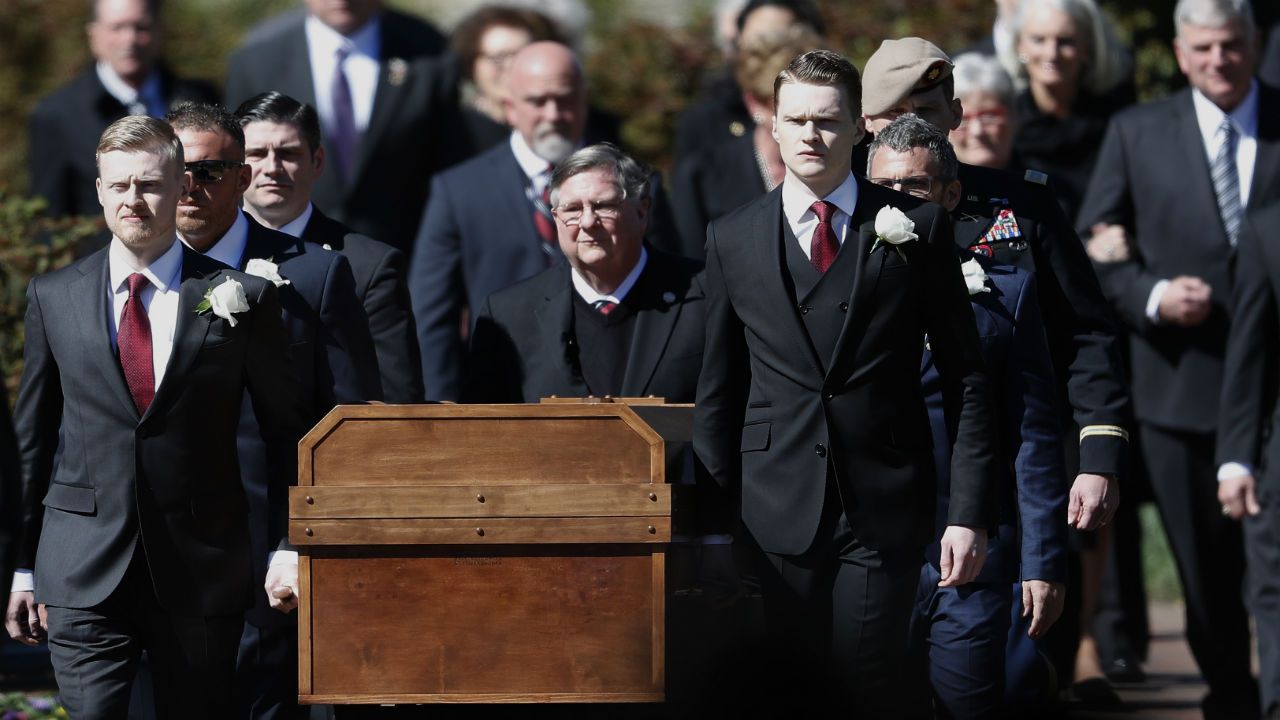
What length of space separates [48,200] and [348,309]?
3746 mm

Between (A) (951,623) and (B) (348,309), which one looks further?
(B) (348,309)

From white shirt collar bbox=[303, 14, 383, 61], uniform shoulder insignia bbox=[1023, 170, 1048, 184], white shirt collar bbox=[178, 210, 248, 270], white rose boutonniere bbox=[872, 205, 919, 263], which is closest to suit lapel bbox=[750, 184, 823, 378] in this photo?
white rose boutonniere bbox=[872, 205, 919, 263]

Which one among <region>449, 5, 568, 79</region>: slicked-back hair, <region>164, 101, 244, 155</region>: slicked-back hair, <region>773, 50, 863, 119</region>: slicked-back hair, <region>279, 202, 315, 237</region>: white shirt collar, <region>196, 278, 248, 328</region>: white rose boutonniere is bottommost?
<region>196, 278, 248, 328</region>: white rose boutonniere

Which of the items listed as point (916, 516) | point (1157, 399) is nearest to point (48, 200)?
point (1157, 399)

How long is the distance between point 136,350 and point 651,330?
1.76 meters

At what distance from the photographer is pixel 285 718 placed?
21.0 feet

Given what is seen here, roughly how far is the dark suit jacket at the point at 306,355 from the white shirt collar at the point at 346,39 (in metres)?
3.16

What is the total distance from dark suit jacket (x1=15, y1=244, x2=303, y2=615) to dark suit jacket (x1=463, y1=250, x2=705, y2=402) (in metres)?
1.25

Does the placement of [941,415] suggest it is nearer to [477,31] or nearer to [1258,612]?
[1258,612]

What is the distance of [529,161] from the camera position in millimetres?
8578

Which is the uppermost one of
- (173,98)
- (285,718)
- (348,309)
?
(173,98)

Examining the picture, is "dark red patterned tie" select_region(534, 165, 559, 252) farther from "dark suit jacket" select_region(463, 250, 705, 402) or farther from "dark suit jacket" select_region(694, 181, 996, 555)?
"dark suit jacket" select_region(694, 181, 996, 555)

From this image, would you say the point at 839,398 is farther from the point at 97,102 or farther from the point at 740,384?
the point at 97,102

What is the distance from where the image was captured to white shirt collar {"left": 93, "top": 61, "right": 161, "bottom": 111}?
9.99m
